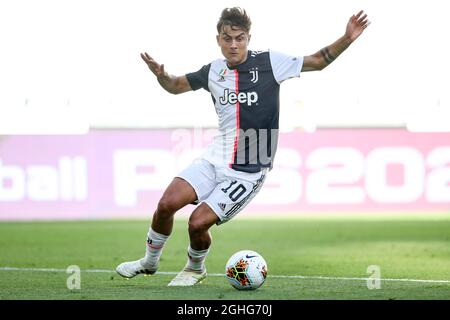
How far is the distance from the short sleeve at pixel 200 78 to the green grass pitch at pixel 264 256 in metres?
1.86

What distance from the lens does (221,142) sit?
9008 millimetres

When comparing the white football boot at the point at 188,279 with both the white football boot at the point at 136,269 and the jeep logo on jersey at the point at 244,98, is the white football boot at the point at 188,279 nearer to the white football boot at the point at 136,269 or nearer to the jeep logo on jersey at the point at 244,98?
the white football boot at the point at 136,269

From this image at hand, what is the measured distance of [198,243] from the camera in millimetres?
8930

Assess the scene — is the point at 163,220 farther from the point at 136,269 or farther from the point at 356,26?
the point at 356,26

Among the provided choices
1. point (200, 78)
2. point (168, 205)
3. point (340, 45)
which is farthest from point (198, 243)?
point (340, 45)

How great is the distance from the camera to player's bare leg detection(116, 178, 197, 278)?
28.5 ft

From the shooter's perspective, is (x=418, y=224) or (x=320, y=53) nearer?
(x=320, y=53)

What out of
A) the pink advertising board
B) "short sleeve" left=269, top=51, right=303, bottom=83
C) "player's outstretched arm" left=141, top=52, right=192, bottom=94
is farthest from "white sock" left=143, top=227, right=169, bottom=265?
the pink advertising board

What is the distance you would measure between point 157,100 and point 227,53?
38.7ft

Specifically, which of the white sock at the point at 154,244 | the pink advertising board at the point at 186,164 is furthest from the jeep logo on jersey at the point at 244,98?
the pink advertising board at the point at 186,164

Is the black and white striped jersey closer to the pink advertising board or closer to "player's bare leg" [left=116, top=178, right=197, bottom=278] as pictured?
"player's bare leg" [left=116, top=178, right=197, bottom=278]
